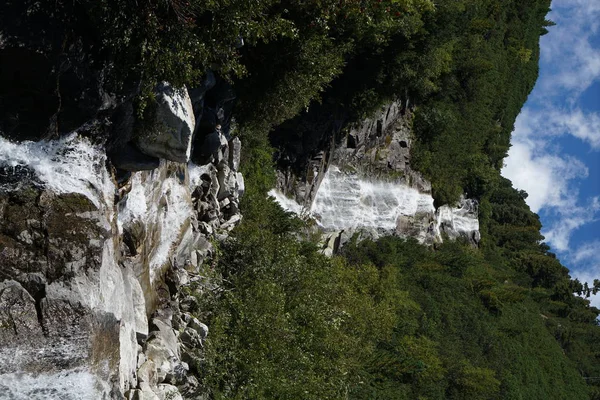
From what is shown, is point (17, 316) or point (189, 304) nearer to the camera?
point (17, 316)

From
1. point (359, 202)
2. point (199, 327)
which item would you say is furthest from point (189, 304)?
point (359, 202)

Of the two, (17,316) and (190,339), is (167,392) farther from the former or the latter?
(17,316)

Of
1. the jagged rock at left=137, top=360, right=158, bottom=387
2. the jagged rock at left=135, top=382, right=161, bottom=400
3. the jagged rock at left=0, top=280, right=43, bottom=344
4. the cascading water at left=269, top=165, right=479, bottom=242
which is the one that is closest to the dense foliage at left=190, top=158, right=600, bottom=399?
the cascading water at left=269, top=165, right=479, bottom=242

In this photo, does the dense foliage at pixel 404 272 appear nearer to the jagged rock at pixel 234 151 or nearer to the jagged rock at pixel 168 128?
the jagged rock at pixel 234 151

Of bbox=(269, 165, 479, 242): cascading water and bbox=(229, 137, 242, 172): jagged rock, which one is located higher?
bbox=(269, 165, 479, 242): cascading water

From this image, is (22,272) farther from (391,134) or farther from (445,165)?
(445,165)

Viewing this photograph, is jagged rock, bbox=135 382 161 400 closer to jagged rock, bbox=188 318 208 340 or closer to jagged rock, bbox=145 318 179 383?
jagged rock, bbox=145 318 179 383

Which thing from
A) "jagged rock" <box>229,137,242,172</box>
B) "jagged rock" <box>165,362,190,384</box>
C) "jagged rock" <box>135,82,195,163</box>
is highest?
"jagged rock" <box>229,137,242,172</box>
